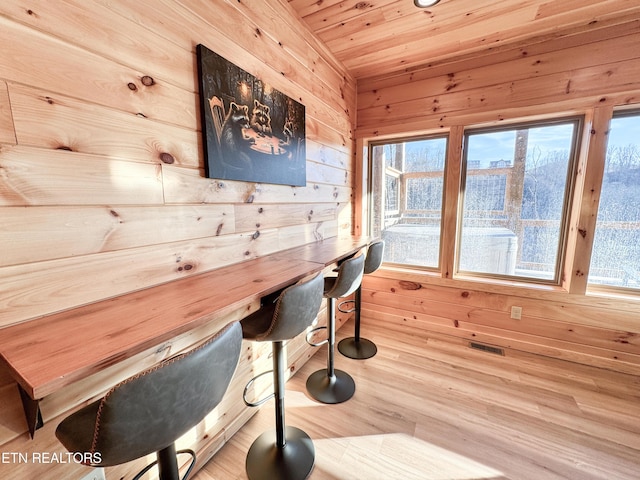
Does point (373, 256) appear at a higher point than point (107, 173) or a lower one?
lower

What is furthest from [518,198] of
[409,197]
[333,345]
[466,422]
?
[333,345]

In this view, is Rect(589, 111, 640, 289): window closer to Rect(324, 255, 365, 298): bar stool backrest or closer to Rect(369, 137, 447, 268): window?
Rect(369, 137, 447, 268): window

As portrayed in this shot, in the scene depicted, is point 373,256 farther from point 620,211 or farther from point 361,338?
point 620,211

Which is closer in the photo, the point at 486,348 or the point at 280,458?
the point at 280,458

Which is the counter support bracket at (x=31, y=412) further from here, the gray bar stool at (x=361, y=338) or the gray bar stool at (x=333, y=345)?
the gray bar stool at (x=361, y=338)

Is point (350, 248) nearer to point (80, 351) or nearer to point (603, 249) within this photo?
point (80, 351)

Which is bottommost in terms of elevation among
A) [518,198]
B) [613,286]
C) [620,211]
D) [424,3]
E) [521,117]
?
[613,286]

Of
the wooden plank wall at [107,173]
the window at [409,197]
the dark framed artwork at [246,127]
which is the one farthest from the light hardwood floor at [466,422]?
the dark framed artwork at [246,127]

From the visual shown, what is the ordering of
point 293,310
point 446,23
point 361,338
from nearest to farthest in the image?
point 293,310
point 446,23
point 361,338

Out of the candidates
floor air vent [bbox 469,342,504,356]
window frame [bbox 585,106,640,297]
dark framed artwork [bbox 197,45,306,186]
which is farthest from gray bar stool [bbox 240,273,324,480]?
window frame [bbox 585,106,640,297]

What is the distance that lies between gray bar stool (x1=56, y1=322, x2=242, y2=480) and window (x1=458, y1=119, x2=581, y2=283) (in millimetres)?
2533

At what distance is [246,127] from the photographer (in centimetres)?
144

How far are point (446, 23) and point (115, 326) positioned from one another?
8.75 ft

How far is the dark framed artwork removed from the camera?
1.24 meters
